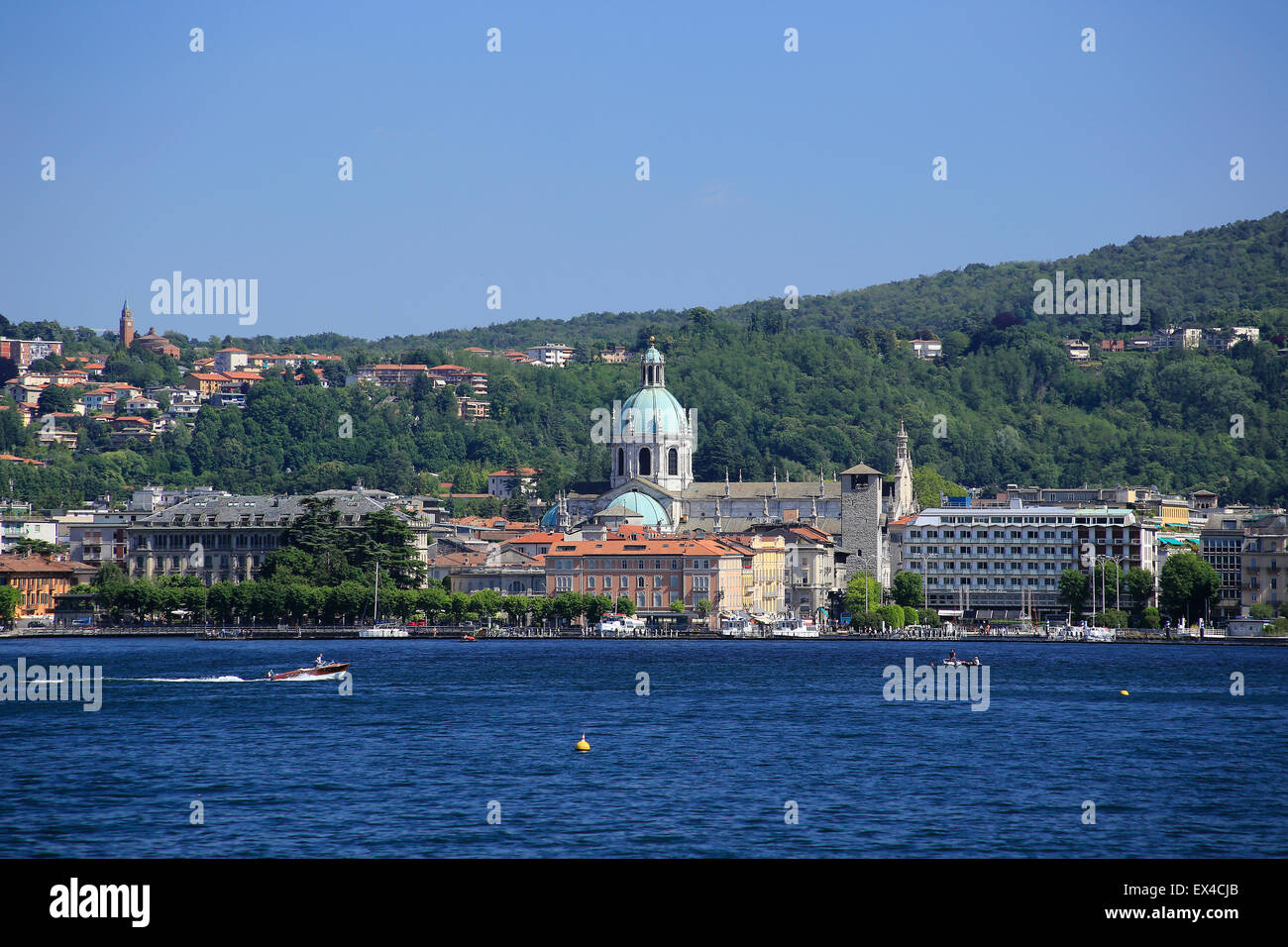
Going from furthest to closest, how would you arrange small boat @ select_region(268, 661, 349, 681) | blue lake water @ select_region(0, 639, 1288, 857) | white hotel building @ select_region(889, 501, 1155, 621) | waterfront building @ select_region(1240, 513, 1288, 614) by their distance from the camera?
white hotel building @ select_region(889, 501, 1155, 621) < waterfront building @ select_region(1240, 513, 1288, 614) < small boat @ select_region(268, 661, 349, 681) < blue lake water @ select_region(0, 639, 1288, 857)

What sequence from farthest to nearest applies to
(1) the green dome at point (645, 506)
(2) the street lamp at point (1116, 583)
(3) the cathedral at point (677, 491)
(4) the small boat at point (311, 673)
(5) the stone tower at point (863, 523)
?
(3) the cathedral at point (677, 491)
(1) the green dome at point (645, 506)
(5) the stone tower at point (863, 523)
(2) the street lamp at point (1116, 583)
(4) the small boat at point (311, 673)

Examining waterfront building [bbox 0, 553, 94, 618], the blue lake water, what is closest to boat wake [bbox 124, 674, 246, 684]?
the blue lake water

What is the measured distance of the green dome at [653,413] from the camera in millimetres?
118312

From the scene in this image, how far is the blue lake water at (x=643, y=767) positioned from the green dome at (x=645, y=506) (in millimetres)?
45601

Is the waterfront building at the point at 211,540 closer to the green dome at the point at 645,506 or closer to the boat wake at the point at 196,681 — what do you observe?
the green dome at the point at 645,506

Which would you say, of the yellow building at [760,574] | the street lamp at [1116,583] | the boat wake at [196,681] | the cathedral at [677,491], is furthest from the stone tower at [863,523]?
the boat wake at [196,681]

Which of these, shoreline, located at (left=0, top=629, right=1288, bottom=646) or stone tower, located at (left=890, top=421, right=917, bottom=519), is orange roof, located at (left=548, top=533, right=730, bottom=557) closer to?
shoreline, located at (left=0, top=629, right=1288, bottom=646)

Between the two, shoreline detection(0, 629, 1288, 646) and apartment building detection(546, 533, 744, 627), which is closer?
shoreline detection(0, 629, 1288, 646)

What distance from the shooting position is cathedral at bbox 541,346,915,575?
114062 mm

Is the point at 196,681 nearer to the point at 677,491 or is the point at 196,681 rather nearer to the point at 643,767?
the point at 643,767

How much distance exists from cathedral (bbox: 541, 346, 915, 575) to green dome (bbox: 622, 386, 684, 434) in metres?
0.06

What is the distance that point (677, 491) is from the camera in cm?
11738
